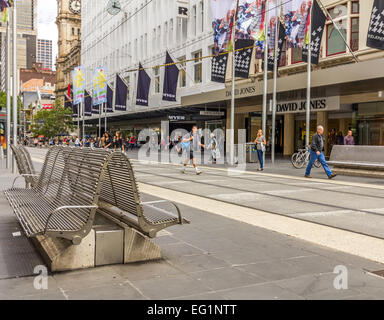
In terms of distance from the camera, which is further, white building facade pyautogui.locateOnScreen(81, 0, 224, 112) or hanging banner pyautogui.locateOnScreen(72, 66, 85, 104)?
hanging banner pyautogui.locateOnScreen(72, 66, 85, 104)

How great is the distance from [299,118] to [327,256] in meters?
28.1

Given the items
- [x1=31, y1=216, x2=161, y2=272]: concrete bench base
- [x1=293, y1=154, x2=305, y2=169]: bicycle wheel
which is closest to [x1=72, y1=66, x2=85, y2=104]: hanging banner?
[x1=293, y1=154, x2=305, y2=169]: bicycle wheel

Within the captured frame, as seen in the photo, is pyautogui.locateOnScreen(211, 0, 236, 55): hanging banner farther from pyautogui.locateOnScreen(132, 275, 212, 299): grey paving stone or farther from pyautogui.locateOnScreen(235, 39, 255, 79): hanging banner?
A: pyautogui.locateOnScreen(132, 275, 212, 299): grey paving stone

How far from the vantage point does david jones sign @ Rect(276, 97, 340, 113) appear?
26.7 meters

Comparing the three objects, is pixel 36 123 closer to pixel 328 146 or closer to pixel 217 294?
pixel 328 146

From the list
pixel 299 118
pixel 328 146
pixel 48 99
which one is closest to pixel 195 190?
pixel 328 146

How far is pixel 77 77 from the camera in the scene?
48781 mm

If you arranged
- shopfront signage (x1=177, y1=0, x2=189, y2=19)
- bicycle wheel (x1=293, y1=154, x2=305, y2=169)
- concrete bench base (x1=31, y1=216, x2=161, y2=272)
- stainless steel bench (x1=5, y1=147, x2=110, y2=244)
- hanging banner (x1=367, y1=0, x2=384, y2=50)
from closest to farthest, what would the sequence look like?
stainless steel bench (x1=5, y1=147, x2=110, y2=244)
concrete bench base (x1=31, y1=216, x2=161, y2=272)
hanging banner (x1=367, y1=0, x2=384, y2=50)
bicycle wheel (x1=293, y1=154, x2=305, y2=169)
shopfront signage (x1=177, y1=0, x2=189, y2=19)

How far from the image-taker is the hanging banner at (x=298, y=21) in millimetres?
22297

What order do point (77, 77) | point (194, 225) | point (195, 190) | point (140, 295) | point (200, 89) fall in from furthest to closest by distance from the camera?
point (77, 77)
point (200, 89)
point (195, 190)
point (194, 225)
point (140, 295)

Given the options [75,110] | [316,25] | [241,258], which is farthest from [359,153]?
[75,110]

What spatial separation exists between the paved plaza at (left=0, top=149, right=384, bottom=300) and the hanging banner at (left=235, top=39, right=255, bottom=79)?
16.7m

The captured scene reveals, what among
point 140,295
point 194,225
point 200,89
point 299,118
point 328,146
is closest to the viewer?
point 140,295

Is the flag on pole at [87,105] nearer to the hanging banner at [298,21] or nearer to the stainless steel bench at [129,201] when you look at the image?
the hanging banner at [298,21]
